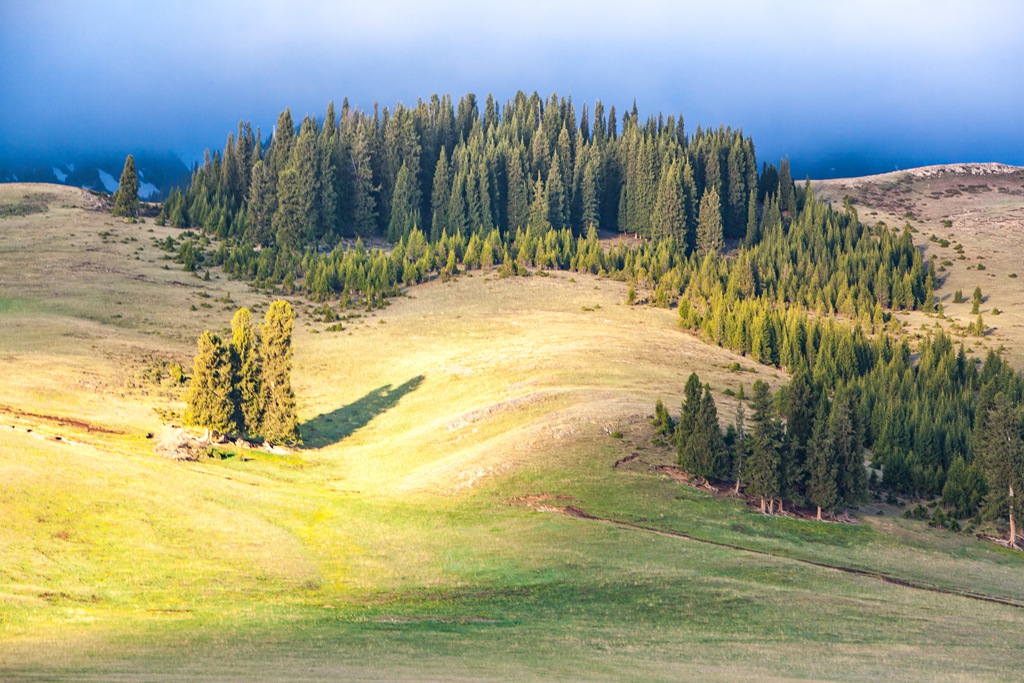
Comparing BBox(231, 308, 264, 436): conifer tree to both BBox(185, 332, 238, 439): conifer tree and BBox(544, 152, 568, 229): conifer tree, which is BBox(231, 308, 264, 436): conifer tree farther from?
BBox(544, 152, 568, 229): conifer tree

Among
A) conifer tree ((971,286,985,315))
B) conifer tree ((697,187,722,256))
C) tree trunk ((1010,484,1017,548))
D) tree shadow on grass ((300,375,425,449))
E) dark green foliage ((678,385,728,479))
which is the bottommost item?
tree trunk ((1010,484,1017,548))

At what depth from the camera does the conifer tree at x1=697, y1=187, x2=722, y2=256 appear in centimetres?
16175

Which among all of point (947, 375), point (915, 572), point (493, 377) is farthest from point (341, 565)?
point (947, 375)

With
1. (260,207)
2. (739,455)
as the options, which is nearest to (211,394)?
(739,455)

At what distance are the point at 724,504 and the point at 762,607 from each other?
62.5 feet

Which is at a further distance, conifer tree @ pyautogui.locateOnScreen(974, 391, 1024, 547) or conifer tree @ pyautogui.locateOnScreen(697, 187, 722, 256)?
conifer tree @ pyautogui.locateOnScreen(697, 187, 722, 256)

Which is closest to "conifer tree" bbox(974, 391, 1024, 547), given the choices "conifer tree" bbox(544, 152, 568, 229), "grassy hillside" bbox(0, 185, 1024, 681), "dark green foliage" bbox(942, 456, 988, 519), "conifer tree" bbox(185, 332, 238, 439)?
"dark green foliage" bbox(942, 456, 988, 519)

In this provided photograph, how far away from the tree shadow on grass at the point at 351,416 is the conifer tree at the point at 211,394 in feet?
22.5

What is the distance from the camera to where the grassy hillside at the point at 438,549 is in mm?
33594

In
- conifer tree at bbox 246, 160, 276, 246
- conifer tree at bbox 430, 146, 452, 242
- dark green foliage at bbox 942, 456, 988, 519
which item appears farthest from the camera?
conifer tree at bbox 430, 146, 452, 242

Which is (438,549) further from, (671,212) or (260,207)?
(671,212)

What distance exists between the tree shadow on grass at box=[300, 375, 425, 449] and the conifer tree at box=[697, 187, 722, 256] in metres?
78.6

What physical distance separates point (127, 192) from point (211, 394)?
Answer: 93.3 metres

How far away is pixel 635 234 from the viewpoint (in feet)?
571
